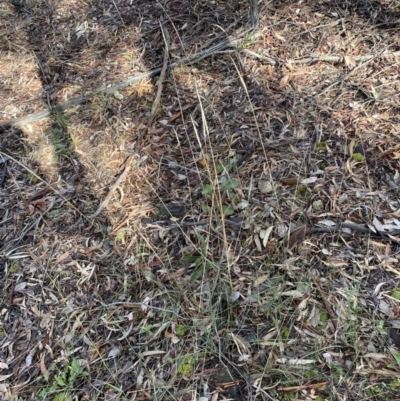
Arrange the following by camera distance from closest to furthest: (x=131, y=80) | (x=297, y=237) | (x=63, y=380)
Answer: (x=63, y=380)
(x=297, y=237)
(x=131, y=80)

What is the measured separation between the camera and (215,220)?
216 cm

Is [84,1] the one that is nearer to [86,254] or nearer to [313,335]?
[86,254]

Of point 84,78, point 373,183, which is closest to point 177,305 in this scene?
point 373,183

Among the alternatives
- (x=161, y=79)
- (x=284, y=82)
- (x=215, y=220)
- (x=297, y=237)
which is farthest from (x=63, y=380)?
(x=284, y=82)

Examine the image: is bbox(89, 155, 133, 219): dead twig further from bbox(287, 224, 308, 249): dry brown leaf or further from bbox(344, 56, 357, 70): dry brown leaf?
bbox(344, 56, 357, 70): dry brown leaf

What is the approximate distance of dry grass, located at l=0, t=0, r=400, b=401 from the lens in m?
1.81

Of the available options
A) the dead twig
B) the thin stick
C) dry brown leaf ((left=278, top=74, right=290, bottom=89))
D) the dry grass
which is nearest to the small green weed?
the dry grass

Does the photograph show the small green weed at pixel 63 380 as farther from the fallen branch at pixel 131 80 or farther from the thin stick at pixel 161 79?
the fallen branch at pixel 131 80

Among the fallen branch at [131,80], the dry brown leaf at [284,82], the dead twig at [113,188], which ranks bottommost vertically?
the dead twig at [113,188]

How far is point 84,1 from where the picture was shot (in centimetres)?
384

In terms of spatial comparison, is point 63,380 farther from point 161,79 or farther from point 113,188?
point 161,79

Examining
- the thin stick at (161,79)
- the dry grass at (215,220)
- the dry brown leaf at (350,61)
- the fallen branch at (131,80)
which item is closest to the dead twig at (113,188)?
the dry grass at (215,220)

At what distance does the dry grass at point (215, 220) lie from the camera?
5.94ft

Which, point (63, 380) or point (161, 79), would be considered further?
point (161, 79)
